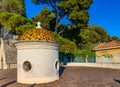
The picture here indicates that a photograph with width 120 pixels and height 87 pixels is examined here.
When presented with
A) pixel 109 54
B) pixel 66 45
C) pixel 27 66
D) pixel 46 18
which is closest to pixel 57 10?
pixel 46 18

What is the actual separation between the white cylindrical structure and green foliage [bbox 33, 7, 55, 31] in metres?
23.9

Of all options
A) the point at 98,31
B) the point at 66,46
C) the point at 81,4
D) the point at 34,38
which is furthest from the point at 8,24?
the point at 98,31

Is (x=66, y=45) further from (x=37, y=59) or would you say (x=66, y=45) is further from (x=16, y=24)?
(x=37, y=59)

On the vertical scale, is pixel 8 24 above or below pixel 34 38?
above

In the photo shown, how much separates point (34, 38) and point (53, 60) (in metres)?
2.07

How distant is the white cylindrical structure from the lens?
1716cm

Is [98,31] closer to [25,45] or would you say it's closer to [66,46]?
[66,46]

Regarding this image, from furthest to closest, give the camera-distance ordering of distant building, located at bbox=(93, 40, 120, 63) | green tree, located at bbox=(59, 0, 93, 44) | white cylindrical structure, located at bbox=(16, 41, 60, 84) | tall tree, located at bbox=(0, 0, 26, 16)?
tall tree, located at bbox=(0, 0, 26, 16) → green tree, located at bbox=(59, 0, 93, 44) → distant building, located at bbox=(93, 40, 120, 63) → white cylindrical structure, located at bbox=(16, 41, 60, 84)

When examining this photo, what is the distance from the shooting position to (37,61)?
1725 cm

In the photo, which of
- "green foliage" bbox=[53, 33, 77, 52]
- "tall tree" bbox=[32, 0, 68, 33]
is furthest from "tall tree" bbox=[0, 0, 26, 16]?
"green foliage" bbox=[53, 33, 77, 52]

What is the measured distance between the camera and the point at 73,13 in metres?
38.7

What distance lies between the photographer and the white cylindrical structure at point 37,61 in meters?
17.2

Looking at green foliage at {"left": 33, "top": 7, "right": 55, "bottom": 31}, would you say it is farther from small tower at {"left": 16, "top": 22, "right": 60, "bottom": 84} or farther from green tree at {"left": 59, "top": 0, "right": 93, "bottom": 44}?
small tower at {"left": 16, "top": 22, "right": 60, "bottom": 84}

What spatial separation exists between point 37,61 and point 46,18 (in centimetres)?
2475
